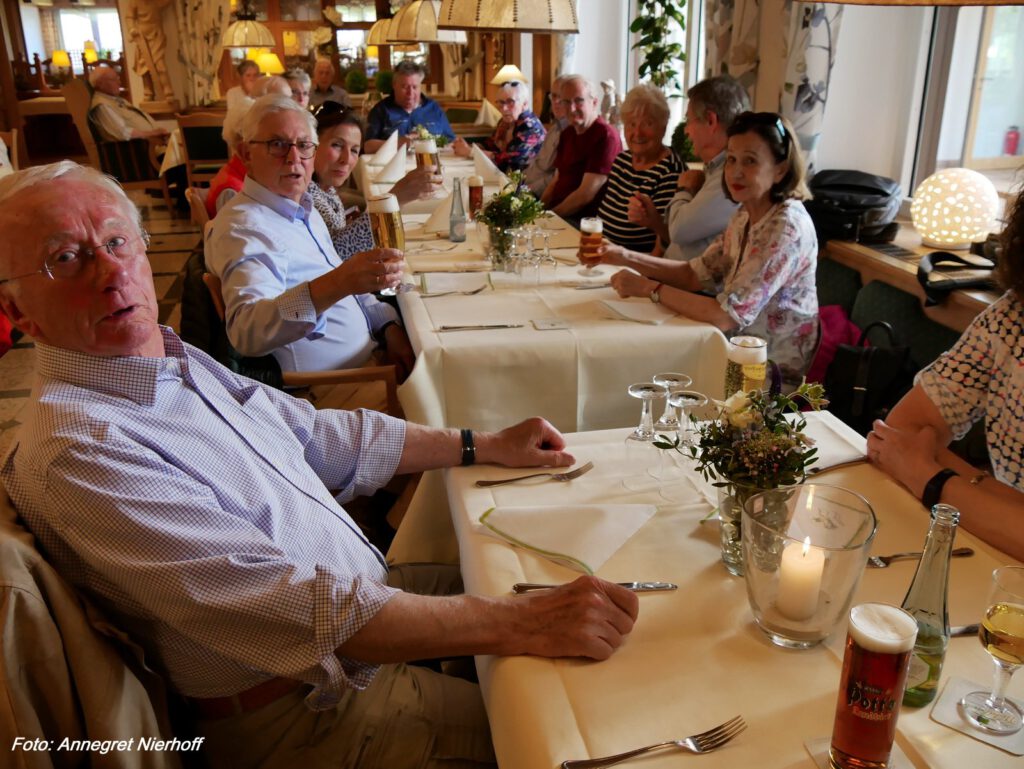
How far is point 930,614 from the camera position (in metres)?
0.98

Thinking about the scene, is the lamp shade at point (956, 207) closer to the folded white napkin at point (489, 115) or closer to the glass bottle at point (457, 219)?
the glass bottle at point (457, 219)

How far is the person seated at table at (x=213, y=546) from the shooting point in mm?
1082

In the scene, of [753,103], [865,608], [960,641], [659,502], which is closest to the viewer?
[865,608]

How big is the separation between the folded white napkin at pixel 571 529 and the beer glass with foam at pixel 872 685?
17.3 inches

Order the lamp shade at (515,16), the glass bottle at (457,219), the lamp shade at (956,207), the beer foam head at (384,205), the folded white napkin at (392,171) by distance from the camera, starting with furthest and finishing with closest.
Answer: the folded white napkin at (392,171) < the glass bottle at (457,219) < the lamp shade at (956,207) < the beer foam head at (384,205) < the lamp shade at (515,16)

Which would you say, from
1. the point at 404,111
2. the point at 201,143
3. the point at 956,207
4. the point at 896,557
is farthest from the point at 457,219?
the point at 201,143

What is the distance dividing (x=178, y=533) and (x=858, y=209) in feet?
10.5

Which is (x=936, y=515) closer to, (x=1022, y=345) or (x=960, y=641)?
(x=960, y=641)

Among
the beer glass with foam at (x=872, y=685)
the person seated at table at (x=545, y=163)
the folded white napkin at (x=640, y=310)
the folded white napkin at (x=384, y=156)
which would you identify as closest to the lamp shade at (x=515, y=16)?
the folded white napkin at (x=640, y=310)

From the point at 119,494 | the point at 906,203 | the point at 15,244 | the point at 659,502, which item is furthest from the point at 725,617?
the point at 906,203

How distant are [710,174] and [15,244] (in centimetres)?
252

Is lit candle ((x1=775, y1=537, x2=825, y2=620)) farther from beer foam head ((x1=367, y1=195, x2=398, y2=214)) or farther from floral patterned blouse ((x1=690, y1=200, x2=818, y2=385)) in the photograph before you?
beer foam head ((x1=367, y1=195, x2=398, y2=214))

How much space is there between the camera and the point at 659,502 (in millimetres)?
1417

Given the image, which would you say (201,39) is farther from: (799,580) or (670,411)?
(799,580)
